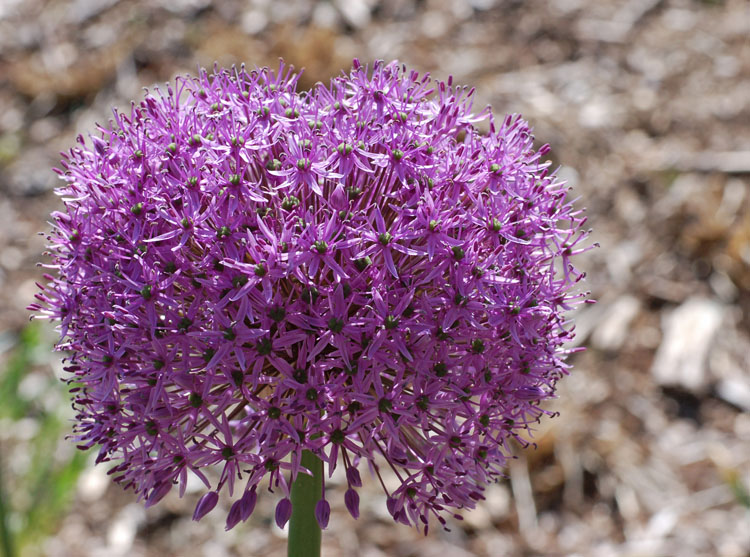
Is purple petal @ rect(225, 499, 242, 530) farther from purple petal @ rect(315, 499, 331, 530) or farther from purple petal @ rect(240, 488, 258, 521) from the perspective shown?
purple petal @ rect(315, 499, 331, 530)

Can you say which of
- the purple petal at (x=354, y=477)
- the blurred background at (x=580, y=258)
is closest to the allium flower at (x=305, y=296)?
the purple petal at (x=354, y=477)

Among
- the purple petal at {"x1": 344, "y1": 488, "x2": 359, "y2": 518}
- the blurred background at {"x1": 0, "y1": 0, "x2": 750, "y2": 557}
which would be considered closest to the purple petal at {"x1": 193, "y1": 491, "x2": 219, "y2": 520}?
the purple petal at {"x1": 344, "y1": 488, "x2": 359, "y2": 518}

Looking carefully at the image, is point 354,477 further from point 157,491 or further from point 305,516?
point 157,491

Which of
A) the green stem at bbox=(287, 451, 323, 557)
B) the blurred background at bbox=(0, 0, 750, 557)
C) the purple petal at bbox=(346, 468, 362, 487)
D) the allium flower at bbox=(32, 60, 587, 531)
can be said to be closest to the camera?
the allium flower at bbox=(32, 60, 587, 531)

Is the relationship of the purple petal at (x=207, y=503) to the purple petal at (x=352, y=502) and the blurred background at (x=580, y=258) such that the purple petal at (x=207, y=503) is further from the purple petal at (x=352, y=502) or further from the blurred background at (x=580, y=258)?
the blurred background at (x=580, y=258)

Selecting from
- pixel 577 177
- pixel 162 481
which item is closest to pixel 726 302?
pixel 577 177

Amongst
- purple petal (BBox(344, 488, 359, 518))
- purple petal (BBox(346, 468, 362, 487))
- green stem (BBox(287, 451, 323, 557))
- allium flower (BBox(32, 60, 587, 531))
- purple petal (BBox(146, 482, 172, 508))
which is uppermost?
allium flower (BBox(32, 60, 587, 531))

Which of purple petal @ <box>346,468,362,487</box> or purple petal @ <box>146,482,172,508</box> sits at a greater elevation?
purple petal @ <box>146,482,172,508</box>

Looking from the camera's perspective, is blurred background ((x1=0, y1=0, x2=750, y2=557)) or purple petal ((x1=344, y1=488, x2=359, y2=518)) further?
blurred background ((x1=0, y1=0, x2=750, y2=557))
